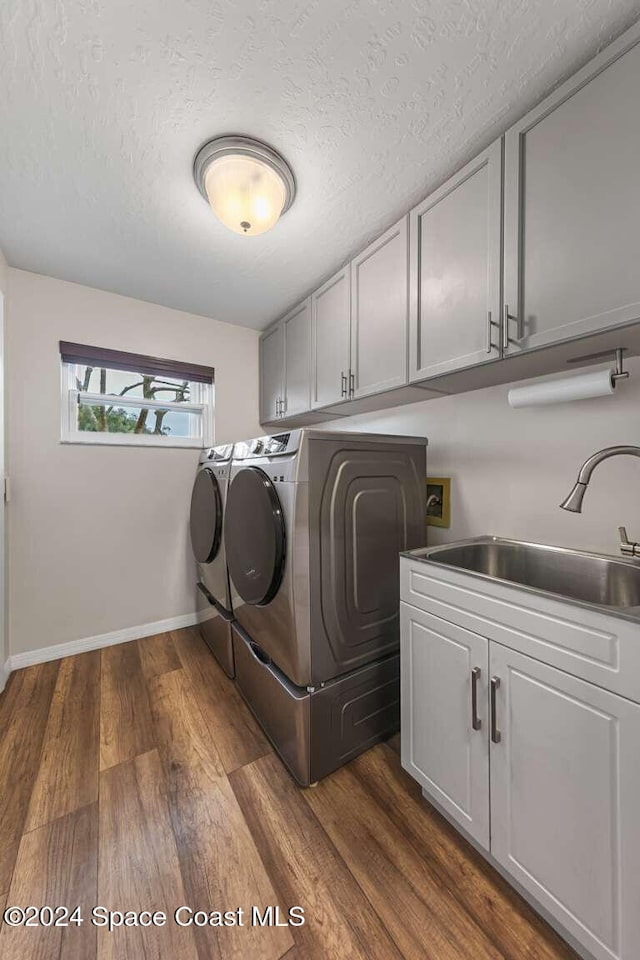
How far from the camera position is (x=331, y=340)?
2.04 meters

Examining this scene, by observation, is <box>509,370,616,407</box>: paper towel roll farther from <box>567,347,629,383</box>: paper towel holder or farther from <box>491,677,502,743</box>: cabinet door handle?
<box>491,677,502,743</box>: cabinet door handle

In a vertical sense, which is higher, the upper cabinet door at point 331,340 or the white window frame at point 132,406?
the upper cabinet door at point 331,340

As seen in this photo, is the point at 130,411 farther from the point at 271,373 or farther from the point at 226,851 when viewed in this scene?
the point at 226,851

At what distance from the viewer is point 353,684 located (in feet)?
4.72

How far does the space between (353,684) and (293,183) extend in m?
2.10

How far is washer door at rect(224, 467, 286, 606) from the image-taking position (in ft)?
4.50

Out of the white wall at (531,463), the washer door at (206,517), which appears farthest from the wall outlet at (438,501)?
the washer door at (206,517)

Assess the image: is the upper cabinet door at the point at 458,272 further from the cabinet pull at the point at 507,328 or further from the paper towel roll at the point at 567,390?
the paper towel roll at the point at 567,390

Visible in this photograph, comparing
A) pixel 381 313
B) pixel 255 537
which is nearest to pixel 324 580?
pixel 255 537

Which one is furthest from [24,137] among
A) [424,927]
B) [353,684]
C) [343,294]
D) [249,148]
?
[424,927]

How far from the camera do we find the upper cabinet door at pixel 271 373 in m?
2.58

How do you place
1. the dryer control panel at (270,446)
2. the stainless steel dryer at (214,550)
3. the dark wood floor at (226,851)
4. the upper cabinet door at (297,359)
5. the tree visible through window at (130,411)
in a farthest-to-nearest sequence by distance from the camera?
the tree visible through window at (130,411), the upper cabinet door at (297,359), the stainless steel dryer at (214,550), the dryer control panel at (270,446), the dark wood floor at (226,851)

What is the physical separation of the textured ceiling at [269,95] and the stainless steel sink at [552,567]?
151cm

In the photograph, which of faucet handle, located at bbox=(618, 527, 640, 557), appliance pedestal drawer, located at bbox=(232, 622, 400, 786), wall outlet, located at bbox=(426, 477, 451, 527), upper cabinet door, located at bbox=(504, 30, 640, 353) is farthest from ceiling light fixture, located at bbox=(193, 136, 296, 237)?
appliance pedestal drawer, located at bbox=(232, 622, 400, 786)
